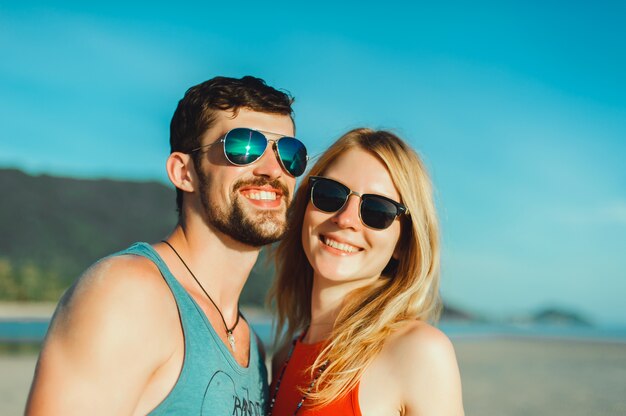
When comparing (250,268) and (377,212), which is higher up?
(377,212)

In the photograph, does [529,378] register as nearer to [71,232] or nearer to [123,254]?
[123,254]

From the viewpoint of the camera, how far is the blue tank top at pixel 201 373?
2973 millimetres

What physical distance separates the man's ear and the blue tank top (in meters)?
0.79

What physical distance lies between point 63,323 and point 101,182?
9585cm

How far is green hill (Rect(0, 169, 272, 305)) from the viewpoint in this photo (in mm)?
69125

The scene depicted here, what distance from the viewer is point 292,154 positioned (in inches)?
160

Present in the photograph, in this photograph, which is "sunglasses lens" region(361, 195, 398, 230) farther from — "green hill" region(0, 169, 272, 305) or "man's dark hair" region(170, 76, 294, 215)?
"green hill" region(0, 169, 272, 305)

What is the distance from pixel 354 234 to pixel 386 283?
0.54 m

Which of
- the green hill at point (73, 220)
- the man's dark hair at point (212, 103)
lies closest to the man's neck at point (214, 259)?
the man's dark hair at point (212, 103)

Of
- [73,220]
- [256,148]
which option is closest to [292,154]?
[256,148]

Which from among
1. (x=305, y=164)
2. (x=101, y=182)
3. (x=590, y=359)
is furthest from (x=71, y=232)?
(x=305, y=164)

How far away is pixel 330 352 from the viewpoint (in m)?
3.72

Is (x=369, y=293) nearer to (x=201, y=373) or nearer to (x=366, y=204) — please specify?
(x=366, y=204)

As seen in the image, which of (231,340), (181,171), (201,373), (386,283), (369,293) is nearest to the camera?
(201,373)
